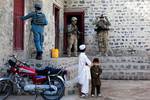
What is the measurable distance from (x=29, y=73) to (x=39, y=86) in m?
0.39

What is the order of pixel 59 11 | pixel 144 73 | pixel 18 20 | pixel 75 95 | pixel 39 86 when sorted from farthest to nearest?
pixel 59 11, pixel 144 73, pixel 18 20, pixel 75 95, pixel 39 86

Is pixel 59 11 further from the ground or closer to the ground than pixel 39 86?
further from the ground

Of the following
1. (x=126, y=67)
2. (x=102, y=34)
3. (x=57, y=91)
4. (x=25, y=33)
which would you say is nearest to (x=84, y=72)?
(x=57, y=91)

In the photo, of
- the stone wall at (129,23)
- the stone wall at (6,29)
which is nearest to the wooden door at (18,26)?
the stone wall at (6,29)

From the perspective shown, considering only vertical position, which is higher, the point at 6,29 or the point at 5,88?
the point at 6,29

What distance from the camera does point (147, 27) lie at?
1772 centimetres

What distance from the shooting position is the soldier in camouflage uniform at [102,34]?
1672 centimetres

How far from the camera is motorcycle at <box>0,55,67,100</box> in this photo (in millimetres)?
8094

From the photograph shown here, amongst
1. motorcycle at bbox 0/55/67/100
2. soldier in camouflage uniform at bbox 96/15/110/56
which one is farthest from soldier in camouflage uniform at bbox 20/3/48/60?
soldier in camouflage uniform at bbox 96/15/110/56

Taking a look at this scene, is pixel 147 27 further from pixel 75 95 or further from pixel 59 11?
pixel 75 95

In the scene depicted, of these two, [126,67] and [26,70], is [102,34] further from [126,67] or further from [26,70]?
[26,70]

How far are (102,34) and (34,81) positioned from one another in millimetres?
8965

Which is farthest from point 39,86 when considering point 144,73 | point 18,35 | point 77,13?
point 77,13

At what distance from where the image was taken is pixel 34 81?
818 cm
